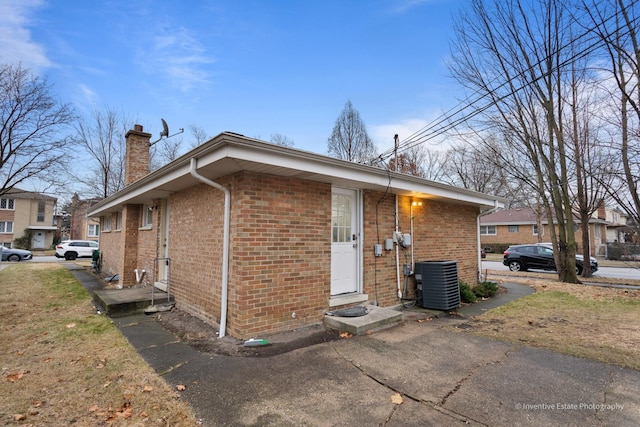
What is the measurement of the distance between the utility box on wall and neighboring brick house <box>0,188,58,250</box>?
41.7m

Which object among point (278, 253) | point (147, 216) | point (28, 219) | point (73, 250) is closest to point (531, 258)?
point (278, 253)

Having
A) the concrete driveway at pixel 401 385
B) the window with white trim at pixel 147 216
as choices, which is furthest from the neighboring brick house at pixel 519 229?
the window with white trim at pixel 147 216

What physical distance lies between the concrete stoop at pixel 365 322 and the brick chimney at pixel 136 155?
8347mm

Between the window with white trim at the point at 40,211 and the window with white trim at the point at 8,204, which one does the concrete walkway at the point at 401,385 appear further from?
the window with white trim at the point at 40,211

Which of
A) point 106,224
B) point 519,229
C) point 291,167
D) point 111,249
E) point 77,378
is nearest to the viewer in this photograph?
point 77,378

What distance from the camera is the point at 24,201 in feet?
112

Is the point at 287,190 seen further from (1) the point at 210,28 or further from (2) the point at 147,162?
(2) the point at 147,162

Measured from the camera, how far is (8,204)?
33281 mm

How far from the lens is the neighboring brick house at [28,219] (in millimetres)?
32938

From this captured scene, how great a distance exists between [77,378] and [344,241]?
13.8ft

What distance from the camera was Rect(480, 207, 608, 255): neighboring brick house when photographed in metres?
28.8

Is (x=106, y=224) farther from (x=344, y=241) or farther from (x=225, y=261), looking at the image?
(x=344, y=241)

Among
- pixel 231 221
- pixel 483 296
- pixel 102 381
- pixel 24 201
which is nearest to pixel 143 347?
pixel 102 381

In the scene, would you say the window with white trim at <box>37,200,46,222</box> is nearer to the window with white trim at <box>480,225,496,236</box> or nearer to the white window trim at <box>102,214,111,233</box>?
the white window trim at <box>102,214,111,233</box>
